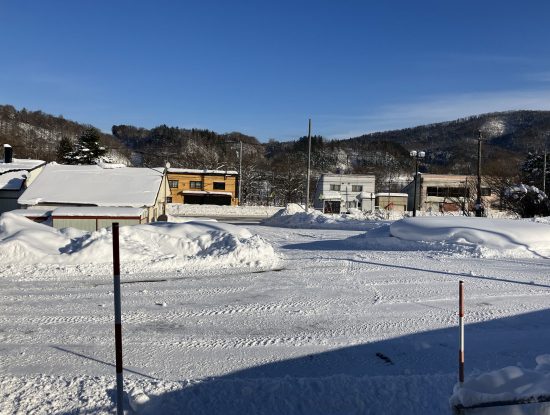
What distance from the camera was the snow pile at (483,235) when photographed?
1503 centimetres

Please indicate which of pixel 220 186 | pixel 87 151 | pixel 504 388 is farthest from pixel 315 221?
pixel 87 151

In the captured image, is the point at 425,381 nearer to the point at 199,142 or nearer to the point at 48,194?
the point at 48,194

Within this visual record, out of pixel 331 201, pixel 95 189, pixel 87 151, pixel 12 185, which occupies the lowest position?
pixel 331 201

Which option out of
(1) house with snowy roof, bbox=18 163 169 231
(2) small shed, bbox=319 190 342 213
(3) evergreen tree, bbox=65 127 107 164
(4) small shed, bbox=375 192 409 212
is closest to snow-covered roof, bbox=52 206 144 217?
(1) house with snowy roof, bbox=18 163 169 231

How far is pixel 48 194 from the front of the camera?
28.6m

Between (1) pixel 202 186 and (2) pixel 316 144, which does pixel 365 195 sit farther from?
(2) pixel 316 144

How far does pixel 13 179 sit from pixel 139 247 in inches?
1039

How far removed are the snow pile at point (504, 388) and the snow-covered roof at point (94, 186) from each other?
25.9m

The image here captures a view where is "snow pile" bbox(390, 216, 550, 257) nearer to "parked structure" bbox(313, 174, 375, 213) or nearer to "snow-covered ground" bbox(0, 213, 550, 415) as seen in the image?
"snow-covered ground" bbox(0, 213, 550, 415)

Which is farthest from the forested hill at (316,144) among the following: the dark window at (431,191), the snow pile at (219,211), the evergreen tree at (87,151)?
the snow pile at (219,211)

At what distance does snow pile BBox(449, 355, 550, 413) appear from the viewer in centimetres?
296

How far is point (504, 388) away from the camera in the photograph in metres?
3.16

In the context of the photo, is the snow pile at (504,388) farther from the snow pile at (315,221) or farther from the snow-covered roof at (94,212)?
the snow pile at (315,221)

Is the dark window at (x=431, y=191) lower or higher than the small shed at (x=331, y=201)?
higher
